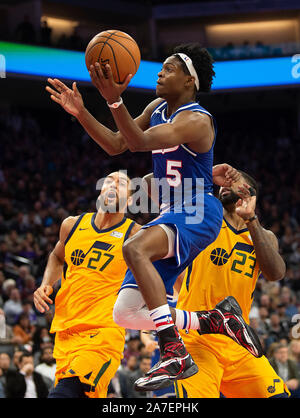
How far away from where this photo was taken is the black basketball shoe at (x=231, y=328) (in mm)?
4355

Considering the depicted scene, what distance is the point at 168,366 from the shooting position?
3799 mm

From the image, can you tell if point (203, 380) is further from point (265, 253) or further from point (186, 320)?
point (265, 253)

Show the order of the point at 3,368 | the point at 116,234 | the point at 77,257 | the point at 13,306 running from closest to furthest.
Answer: the point at 77,257 < the point at 116,234 < the point at 3,368 < the point at 13,306

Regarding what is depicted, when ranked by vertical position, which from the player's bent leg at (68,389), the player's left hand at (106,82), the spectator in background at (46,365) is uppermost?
the player's left hand at (106,82)

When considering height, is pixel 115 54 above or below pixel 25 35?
below

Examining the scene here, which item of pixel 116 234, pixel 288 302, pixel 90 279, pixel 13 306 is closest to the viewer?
pixel 90 279

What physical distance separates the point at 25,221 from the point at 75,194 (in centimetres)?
285

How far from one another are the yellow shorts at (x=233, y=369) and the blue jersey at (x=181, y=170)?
1268 mm

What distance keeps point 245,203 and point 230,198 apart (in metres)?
0.46

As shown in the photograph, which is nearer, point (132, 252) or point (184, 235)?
point (132, 252)

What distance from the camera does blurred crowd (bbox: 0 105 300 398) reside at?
8914mm

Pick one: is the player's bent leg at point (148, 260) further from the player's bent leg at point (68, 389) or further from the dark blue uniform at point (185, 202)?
Result: the player's bent leg at point (68, 389)

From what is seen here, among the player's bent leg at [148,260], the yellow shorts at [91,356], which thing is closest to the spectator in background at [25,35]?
the yellow shorts at [91,356]

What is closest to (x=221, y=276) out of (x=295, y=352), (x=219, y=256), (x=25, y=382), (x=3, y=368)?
(x=219, y=256)
